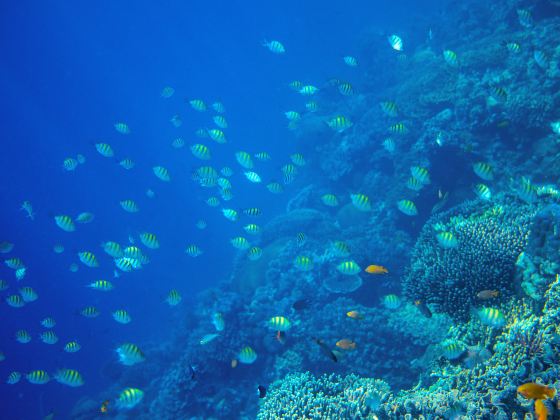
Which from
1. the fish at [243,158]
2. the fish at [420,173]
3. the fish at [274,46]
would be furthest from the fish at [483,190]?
the fish at [274,46]

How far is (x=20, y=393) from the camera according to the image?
28281 millimetres

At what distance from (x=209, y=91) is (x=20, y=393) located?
336ft

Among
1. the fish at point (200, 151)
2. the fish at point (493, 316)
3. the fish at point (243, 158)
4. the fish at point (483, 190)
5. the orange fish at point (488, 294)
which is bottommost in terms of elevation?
the fish at point (493, 316)

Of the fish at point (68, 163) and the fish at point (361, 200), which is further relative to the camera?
the fish at point (68, 163)

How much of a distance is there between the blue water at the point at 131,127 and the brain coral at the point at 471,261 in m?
10.4

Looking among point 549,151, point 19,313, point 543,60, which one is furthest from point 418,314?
point 19,313

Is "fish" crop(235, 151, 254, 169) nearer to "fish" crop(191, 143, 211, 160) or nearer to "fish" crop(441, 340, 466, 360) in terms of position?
"fish" crop(191, 143, 211, 160)

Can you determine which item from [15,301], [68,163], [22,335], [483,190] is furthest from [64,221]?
[483,190]

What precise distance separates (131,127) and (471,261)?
60842 mm

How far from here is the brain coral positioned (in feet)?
17.7

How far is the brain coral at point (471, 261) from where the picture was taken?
5402 millimetres

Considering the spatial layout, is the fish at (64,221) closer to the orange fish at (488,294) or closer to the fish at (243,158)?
the fish at (243,158)

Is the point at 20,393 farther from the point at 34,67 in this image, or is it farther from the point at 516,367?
the point at 34,67

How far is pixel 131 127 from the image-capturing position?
2256 inches
